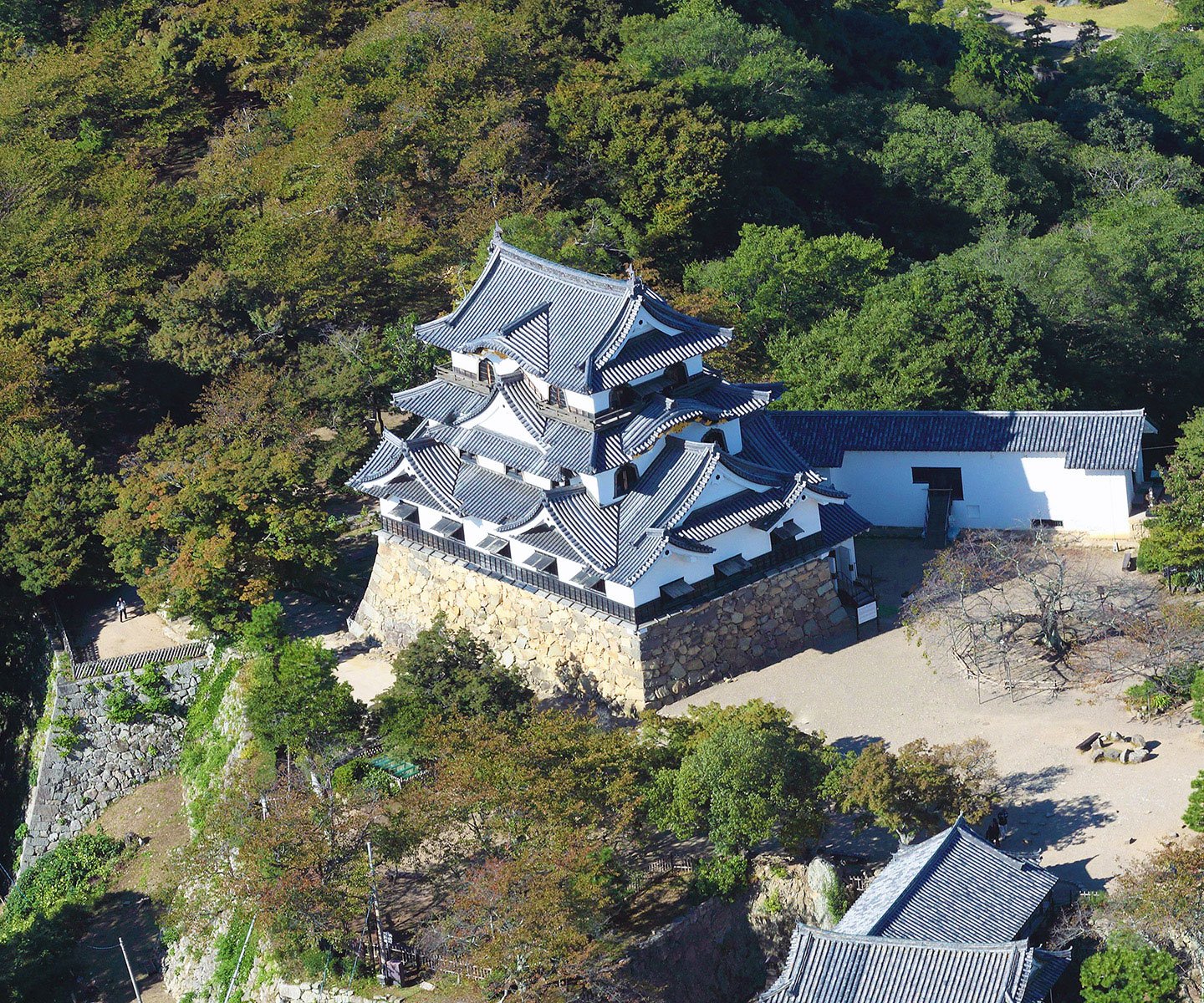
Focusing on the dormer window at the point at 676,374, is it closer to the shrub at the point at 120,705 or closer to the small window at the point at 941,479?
the small window at the point at 941,479

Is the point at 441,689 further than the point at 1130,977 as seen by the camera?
Yes

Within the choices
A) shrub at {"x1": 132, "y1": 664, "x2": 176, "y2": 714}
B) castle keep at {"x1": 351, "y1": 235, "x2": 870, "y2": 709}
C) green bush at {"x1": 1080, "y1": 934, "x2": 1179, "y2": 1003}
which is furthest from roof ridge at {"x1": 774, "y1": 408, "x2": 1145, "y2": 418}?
shrub at {"x1": 132, "y1": 664, "x2": 176, "y2": 714}

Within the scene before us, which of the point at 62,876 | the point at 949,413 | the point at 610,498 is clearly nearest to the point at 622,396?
the point at 610,498

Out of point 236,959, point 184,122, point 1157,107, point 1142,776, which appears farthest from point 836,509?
point 1157,107

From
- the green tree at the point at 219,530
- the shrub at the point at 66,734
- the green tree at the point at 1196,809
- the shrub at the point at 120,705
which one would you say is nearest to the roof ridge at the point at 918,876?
the green tree at the point at 1196,809

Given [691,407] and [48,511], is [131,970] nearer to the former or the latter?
[48,511]

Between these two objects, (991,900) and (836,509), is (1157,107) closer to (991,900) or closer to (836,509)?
(836,509)

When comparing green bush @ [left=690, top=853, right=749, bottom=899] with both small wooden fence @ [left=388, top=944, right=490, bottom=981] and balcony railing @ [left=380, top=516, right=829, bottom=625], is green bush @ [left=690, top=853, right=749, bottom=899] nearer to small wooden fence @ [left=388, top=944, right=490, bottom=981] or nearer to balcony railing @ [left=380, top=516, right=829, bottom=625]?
small wooden fence @ [left=388, top=944, right=490, bottom=981]
